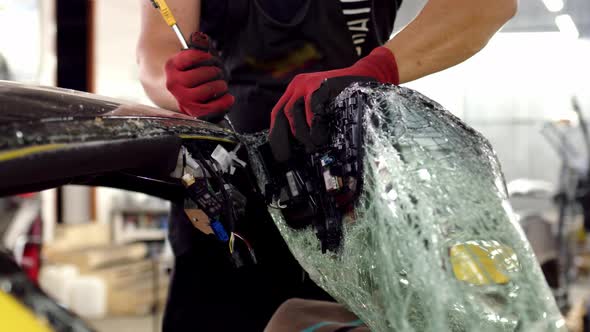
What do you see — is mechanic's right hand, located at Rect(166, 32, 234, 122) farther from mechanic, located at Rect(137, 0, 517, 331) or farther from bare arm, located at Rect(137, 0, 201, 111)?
bare arm, located at Rect(137, 0, 201, 111)

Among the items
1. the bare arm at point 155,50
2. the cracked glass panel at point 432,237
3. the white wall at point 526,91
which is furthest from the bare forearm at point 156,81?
the white wall at point 526,91

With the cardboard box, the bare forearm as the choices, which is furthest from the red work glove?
the cardboard box

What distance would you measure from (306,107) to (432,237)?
18cm

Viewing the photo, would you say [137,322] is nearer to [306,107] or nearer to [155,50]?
[155,50]

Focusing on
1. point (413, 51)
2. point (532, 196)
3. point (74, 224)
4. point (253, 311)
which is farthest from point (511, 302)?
point (74, 224)

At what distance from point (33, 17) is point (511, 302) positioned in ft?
13.1

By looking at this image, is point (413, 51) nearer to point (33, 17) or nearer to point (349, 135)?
point (349, 135)

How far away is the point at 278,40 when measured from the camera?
33.3 inches

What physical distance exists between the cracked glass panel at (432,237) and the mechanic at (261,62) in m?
0.21

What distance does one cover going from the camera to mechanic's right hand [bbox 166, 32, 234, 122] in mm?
681

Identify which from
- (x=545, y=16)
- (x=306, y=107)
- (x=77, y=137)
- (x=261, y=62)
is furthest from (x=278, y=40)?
(x=545, y=16)

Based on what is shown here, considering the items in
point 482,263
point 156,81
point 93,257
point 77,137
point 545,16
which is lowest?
point 93,257

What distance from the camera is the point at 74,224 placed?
454 centimetres

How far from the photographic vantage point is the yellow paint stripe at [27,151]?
37 centimetres
